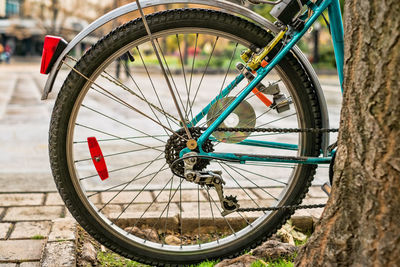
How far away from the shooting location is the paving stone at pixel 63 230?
8.98ft

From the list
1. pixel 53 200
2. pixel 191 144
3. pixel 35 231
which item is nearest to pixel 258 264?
pixel 191 144

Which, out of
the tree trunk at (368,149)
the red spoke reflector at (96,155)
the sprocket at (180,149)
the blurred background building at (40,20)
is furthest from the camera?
the blurred background building at (40,20)

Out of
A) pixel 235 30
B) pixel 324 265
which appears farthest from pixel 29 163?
pixel 324 265

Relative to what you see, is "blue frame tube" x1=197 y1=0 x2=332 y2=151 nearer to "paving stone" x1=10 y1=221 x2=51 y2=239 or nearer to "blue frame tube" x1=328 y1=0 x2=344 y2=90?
"blue frame tube" x1=328 y1=0 x2=344 y2=90

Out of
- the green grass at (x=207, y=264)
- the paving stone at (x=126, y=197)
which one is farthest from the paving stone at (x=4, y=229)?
A: the green grass at (x=207, y=264)

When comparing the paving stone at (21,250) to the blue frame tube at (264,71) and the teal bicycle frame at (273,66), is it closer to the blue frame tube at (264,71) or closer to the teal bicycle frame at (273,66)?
the teal bicycle frame at (273,66)

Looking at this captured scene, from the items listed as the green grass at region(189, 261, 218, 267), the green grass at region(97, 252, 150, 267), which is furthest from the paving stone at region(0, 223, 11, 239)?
the green grass at region(189, 261, 218, 267)

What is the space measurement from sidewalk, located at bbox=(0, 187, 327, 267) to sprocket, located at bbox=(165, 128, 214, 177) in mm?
638

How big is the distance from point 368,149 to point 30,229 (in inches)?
78.8

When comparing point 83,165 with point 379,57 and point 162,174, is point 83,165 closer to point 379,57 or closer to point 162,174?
point 162,174

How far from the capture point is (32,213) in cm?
336

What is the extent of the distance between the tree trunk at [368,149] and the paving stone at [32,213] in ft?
6.25

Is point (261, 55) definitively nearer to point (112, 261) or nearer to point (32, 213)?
point (112, 261)

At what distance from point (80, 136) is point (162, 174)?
2.14m
